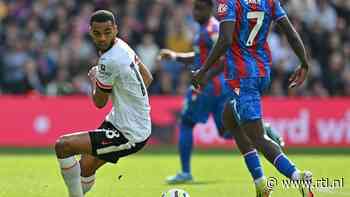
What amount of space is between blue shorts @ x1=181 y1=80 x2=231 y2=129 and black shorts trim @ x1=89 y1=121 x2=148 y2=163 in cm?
436

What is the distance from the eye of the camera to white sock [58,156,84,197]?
9.27 m

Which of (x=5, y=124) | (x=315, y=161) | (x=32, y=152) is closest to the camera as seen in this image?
(x=315, y=161)

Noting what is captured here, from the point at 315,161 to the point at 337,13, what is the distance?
26.4ft

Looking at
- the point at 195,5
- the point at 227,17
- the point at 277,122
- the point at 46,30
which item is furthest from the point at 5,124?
the point at 227,17

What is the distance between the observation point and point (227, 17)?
988 centimetres

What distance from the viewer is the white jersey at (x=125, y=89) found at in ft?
30.2

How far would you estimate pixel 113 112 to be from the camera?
941 cm

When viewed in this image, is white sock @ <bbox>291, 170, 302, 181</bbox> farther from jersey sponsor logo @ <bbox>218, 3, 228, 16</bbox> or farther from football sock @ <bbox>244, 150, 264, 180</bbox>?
jersey sponsor logo @ <bbox>218, 3, 228, 16</bbox>

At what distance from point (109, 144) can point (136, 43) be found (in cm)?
1282

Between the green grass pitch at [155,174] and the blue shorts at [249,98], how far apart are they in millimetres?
1470

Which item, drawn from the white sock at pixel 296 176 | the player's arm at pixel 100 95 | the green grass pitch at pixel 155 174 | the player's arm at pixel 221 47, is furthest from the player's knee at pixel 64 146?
the white sock at pixel 296 176

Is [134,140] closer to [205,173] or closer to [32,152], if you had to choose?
[205,173]

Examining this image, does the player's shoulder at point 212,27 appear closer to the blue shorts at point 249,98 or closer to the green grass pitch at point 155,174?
the green grass pitch at point 155,174

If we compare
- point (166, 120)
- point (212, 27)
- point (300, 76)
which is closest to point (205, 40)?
point (212, 27)
